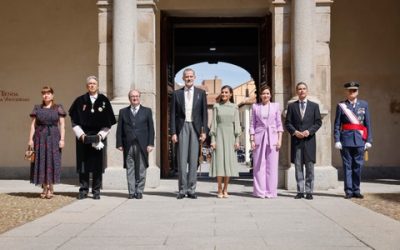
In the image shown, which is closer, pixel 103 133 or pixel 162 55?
pixel 103 133

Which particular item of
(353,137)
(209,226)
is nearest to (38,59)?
(353,137)

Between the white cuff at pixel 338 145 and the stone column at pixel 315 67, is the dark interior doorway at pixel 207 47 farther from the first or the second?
the white cuff at pixel 338 145

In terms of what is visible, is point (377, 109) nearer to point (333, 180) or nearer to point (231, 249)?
point (333, 180)

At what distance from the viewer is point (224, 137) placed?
26.8ft

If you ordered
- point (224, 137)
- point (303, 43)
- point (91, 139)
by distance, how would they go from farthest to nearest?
point (303, 43) → point (224, 137) → point (91, 139)

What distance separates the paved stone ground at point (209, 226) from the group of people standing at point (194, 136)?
38 cm

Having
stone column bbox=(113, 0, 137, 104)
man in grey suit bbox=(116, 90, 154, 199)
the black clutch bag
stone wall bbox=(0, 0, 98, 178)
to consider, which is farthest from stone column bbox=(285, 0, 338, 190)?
stone wall bbox=(0, 0, 98, 178)

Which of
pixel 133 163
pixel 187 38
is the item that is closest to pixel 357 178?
pixel 133 163

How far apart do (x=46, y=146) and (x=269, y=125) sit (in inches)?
127

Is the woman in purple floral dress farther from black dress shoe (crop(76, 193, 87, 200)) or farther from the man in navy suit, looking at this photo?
the man in navy suit

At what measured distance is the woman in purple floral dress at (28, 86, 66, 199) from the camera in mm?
8180

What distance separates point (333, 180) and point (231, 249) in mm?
5261

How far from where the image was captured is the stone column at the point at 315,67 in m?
9.16

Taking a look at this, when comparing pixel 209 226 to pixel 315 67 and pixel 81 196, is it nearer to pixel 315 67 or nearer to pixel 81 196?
pixel 81 196
